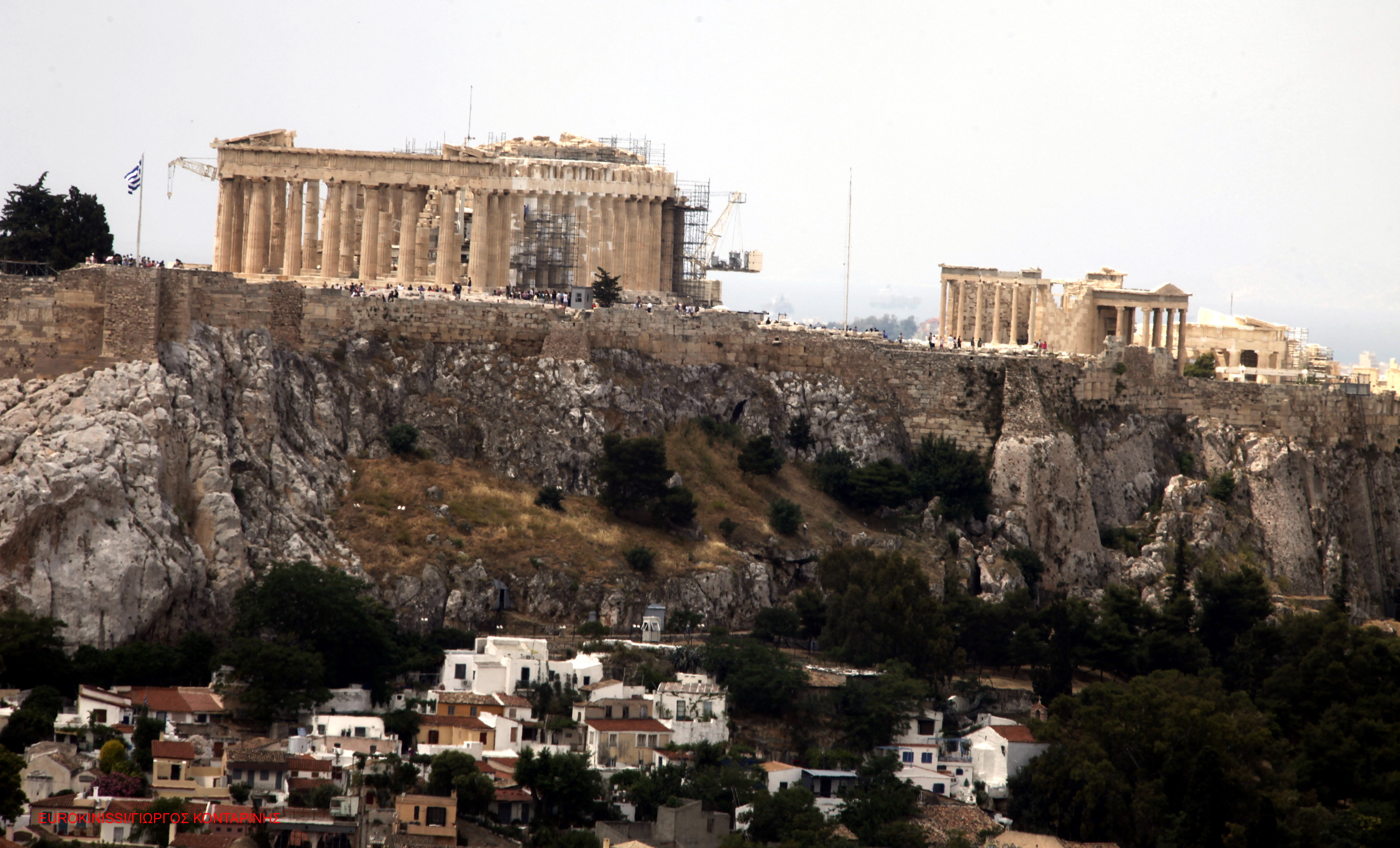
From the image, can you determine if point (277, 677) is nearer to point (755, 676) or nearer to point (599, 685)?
point (599, 685)

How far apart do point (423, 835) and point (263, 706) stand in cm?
803

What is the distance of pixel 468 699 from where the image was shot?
79250mm

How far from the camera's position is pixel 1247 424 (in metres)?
105

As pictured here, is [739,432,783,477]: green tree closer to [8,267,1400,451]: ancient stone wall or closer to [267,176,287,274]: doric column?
[8,267,1400,451]: ancient stone wall

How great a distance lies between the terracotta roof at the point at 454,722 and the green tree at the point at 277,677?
333 centimetres

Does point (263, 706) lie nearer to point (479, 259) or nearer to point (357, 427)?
point (357, 427)

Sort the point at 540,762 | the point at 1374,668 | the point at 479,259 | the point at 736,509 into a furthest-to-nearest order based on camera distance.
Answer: the point at 479,259, the point at 736,509, the point at 1374,668, the point at 540,762

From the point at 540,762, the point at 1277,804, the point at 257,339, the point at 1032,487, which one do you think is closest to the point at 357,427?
the point at 257,339

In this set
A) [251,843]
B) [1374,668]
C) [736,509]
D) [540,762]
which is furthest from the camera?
[736,509]

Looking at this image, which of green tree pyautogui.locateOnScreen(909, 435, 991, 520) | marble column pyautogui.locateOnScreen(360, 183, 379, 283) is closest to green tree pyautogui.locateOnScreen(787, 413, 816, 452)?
green tree pyautogui.locateOnScreen(909, 435, 991, 520)

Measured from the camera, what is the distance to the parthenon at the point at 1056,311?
4326 inches

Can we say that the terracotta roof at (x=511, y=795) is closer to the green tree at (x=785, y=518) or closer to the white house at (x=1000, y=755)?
the white house at (x=1000, y=755)

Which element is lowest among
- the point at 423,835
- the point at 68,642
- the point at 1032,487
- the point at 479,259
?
the point at 423,835

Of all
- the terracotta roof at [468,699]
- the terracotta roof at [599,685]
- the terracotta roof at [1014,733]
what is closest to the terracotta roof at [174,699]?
the terracotta roof at [468,699]
